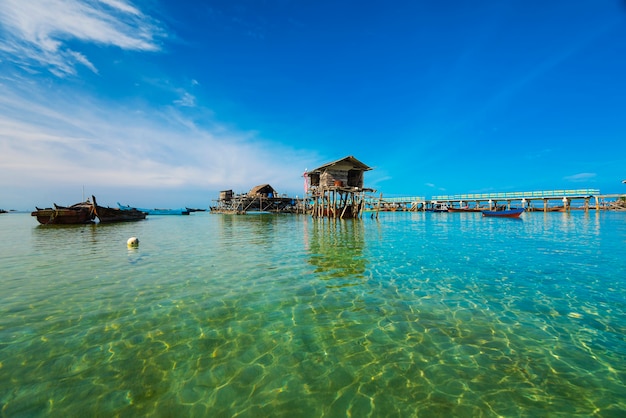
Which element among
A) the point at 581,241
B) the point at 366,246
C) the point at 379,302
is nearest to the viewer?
the point at 379,302

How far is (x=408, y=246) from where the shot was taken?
14.4 meters

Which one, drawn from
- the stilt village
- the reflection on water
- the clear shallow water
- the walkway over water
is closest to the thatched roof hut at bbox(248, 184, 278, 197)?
the stilt village

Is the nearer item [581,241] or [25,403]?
[25,403]

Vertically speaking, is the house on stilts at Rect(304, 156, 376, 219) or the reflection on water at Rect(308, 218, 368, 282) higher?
the house on stilts at Rect(304, 156, 376, 219)

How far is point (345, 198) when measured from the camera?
38.2m

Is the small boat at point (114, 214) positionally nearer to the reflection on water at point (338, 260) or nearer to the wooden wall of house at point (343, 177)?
the wooden wall of house at point (343, 177)

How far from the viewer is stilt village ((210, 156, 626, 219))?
3825 cm

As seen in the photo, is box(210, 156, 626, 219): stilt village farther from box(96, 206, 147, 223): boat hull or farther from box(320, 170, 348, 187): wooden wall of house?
box(96, 206, 147, 223): boat hull

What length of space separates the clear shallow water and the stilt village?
2897 cm

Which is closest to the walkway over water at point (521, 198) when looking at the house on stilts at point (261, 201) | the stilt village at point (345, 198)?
the stilt village at point (345, 198)

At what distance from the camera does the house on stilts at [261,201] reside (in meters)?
66.1

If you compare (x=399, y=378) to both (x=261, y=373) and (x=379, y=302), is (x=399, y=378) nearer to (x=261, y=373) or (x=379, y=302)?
(x=261, y=373)

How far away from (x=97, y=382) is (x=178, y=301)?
2883 mm

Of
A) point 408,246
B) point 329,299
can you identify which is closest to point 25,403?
point 329,299
